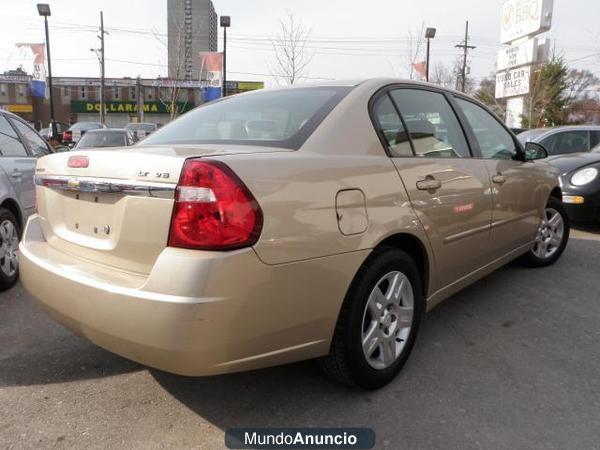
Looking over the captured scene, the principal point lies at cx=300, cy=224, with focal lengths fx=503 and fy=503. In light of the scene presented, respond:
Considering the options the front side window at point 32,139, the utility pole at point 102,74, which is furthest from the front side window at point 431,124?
the utility pole at point 102,74

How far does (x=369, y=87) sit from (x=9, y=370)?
8.30 feet

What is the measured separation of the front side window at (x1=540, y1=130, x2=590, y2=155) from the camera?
9.06 metres

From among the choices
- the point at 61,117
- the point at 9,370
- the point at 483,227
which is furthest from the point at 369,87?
the point at 61,117

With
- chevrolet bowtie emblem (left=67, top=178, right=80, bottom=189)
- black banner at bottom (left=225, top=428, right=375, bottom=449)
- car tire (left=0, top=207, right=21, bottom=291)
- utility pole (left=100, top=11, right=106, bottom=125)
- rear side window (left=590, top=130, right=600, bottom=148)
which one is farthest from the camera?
utility pole (left=100, top=11, right=106, bottom=125)

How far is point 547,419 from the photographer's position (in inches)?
91.4

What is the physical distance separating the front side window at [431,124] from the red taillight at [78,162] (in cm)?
167

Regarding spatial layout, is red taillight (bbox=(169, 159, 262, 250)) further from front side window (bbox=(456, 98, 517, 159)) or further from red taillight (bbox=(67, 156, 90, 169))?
front side window (bbox=(456, 98, 517, 159))

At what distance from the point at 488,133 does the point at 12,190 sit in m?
3.92

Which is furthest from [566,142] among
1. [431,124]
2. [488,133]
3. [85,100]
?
[85,100]

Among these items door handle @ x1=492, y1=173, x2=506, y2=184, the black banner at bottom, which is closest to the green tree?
door handle @ x1=492, y1=173, x2=506, y2=184

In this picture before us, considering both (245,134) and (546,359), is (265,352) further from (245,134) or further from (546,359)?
(546,359)

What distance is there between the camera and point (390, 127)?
272 cm

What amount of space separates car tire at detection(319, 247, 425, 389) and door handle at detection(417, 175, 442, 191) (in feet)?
1.27

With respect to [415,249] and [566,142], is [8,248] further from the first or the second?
[566,142]
